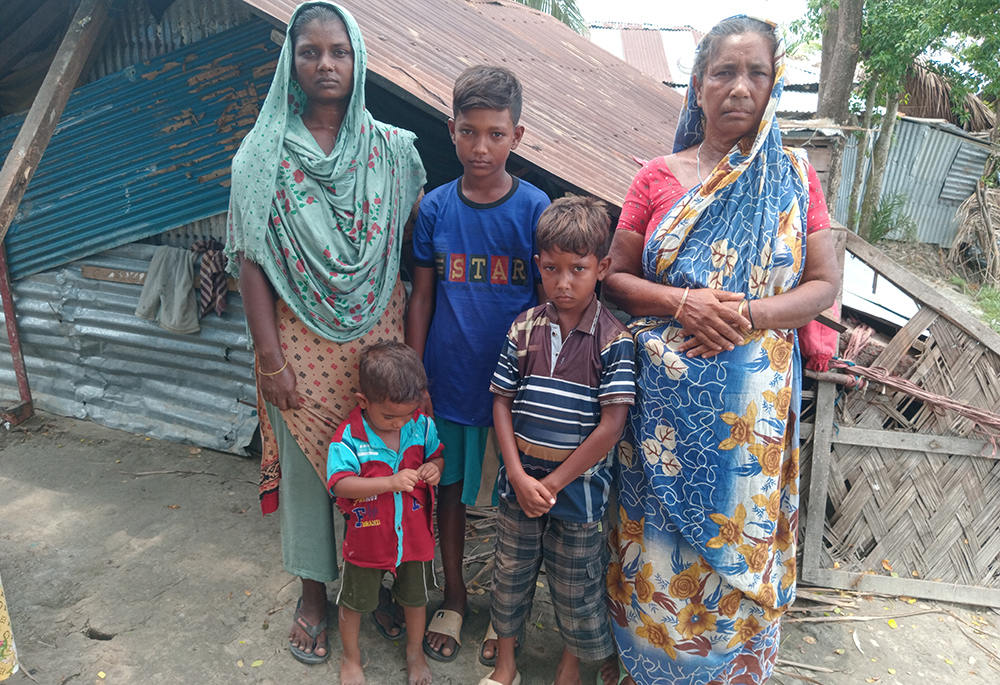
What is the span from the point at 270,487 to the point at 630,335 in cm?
151

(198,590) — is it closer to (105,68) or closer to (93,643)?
(93,643)

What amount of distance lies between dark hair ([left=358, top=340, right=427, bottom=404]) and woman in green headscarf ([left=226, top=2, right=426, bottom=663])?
0.22 m

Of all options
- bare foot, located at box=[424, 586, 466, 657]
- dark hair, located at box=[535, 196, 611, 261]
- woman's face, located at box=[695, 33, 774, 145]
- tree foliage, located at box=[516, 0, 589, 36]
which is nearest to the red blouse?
dark hair, located at box=[535, 196, 611, 261]

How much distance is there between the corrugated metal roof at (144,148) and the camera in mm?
3607

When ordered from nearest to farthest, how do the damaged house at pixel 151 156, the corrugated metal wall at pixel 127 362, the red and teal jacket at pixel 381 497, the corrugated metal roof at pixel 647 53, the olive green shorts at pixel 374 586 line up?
the red and teal jacket at pixel 381 497, the olive green shorts at pixel 374 586, the damaged house at pixel 151 156, the corrugated metal wall at pixel 127 362, the corrugated metal roof at pixel 647 53

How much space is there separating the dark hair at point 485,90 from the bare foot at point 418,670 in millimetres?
1993

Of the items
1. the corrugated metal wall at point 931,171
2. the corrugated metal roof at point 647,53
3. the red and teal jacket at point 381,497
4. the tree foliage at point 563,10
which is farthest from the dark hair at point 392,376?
the corrugated metal wall at point 931,171

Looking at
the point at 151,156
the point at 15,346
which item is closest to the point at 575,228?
the point at 151,156

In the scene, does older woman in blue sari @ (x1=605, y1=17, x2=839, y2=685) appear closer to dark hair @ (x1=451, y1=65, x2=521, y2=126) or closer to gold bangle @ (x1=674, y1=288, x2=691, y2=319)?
gold bangle @ (x1=674, y1=288, x2=691, y2=319)

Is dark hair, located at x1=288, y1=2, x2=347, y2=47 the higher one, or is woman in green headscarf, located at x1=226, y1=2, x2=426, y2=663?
dark hair, located at x1=288, y1=2, x2=347, y2=47

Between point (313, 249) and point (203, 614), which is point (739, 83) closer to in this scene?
point (313, 249)

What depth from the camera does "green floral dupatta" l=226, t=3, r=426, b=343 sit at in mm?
2096

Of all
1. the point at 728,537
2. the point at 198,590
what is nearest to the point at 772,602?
the point at 728,537

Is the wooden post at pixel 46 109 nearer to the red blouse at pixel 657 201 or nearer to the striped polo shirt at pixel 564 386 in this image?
the striped polo shirt at pixel 564 386
